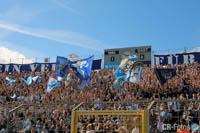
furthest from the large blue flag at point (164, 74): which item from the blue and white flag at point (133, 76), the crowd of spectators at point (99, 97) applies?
the blue and white flag at point (133, 76)

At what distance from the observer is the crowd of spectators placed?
9805 millimetres

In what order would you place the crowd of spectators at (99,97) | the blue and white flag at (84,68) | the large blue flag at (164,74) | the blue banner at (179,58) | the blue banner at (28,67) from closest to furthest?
the crowd of spectators at (99,97) < the large blue flag at (164,74) < the blue and white flag at (84,68) < the blue banner at (179,58) < the blue banner at (28,67)

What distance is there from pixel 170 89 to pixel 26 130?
32.5 feet

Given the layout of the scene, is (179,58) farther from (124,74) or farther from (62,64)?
(62,64)

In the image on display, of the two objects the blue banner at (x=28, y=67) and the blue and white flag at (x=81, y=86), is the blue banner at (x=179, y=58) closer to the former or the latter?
the blue and white flag at (x=81, y=86)

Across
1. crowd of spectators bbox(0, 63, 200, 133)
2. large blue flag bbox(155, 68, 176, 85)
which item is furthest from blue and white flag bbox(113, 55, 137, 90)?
large blue flag bbox(155, 68, 176, 85)

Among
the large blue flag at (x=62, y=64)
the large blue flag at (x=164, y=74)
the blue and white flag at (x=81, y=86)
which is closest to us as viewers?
the large blue flag at (x=164, y=74)

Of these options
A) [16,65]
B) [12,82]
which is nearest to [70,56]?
[12,82]

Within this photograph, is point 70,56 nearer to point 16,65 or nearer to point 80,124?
point 80,124

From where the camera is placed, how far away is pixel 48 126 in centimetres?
1316

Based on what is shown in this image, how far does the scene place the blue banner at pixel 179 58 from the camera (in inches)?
885

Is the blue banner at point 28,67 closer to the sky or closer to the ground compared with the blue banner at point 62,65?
closer to the sky

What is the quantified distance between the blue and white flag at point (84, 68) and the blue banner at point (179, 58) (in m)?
8.83

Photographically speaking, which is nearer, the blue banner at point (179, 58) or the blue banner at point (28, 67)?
the blue banner at point (179, 58)
